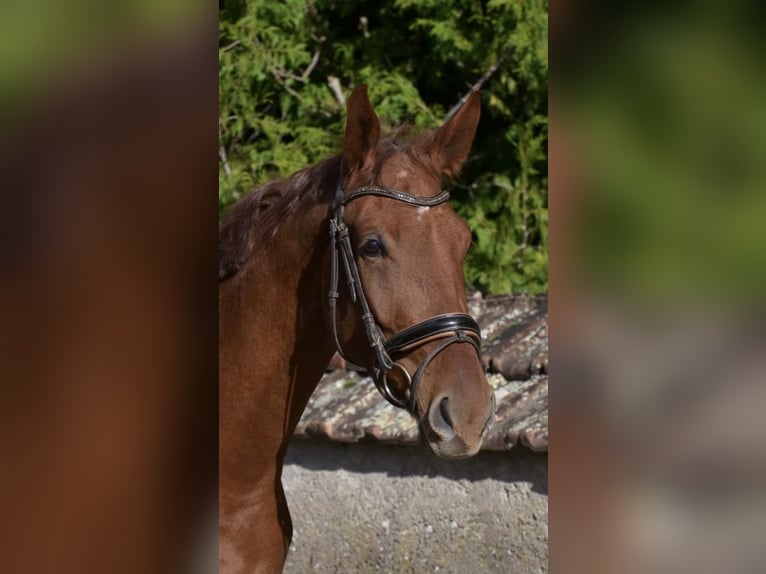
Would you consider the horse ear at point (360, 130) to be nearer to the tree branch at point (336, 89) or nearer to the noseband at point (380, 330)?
the noseband at point (380, 330)

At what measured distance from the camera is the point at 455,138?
2.55 meters

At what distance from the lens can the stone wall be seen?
3.38 m

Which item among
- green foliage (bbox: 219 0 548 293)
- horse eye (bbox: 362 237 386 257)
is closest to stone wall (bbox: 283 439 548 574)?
horse eye (bbox: 362 237 386 257)

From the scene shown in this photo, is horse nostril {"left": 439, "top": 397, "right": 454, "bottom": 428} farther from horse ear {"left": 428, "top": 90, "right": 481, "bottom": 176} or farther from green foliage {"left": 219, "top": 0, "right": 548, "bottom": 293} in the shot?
green foliage {"left": 219, "top": 0, "right": 548, "bottom": 293}

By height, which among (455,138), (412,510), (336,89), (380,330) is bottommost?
(412,510)

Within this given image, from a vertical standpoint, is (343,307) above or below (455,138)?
below

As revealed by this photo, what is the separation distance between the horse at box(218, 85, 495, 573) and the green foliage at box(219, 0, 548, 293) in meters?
3.23

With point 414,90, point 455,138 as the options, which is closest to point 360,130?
point 455,138

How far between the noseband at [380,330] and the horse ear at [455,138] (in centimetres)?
22

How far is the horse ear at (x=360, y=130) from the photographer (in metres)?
2.32

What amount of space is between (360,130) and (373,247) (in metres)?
0.34

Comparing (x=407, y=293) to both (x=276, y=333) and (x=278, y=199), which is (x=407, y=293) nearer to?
(x=276, y=333)
